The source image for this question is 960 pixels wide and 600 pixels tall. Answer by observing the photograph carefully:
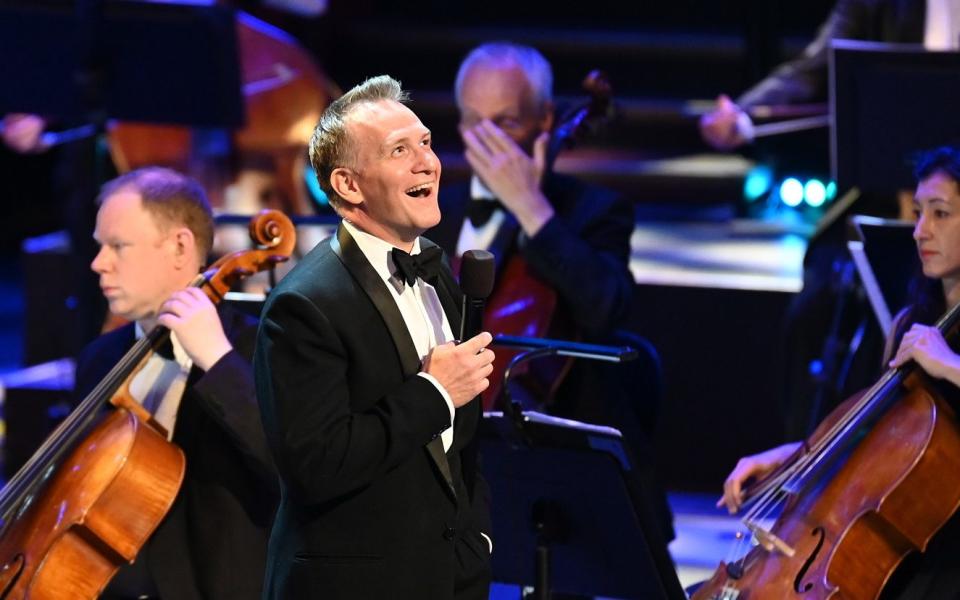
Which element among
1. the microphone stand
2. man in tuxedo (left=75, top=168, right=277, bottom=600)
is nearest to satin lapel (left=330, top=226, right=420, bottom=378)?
the microphone stand

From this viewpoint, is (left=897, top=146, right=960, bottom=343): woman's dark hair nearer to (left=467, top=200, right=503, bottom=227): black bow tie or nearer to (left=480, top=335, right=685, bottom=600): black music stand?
(left=480, top=335, right=685, bottom=600): black music stand

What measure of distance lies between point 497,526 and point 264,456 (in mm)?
515

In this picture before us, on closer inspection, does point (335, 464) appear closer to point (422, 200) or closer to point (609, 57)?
point (422, 200)

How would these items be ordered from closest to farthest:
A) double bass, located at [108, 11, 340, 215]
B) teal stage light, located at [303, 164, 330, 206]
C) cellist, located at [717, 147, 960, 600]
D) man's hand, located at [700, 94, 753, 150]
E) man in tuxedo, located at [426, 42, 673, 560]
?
1. cellist, located at [717, 147, 960, 600]
2. man in tuxedo, located at [426, 42, 673, 560]
3. man's hand, located at [700, 94, 753, 150]
4. double bass, located at [108, 11, 340, 215]
5. teal stage light, located at [303, 164, 330, 206]

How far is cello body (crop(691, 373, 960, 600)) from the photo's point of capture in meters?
2.91

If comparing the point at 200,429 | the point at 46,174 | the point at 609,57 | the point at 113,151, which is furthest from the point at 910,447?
the point at 46,174

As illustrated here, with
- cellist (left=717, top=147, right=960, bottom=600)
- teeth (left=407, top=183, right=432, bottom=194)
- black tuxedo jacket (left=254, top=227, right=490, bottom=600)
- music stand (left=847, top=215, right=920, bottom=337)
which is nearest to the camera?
black tuxedo jacket (left=254, top=227, right=490, bottom=600)

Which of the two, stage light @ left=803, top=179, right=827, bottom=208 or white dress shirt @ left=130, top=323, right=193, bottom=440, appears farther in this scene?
stage light @ left=803, top=179, right=827, bottom=208

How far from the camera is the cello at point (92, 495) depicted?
295cm

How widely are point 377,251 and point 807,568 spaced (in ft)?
3.64

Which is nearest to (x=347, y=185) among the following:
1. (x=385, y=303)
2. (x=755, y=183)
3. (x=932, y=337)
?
(x=385, y=303)

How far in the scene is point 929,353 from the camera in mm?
2977

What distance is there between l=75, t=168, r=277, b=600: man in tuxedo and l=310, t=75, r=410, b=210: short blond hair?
737 millimetres

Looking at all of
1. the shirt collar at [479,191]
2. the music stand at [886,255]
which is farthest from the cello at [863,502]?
the shirt collar at [479,191]
